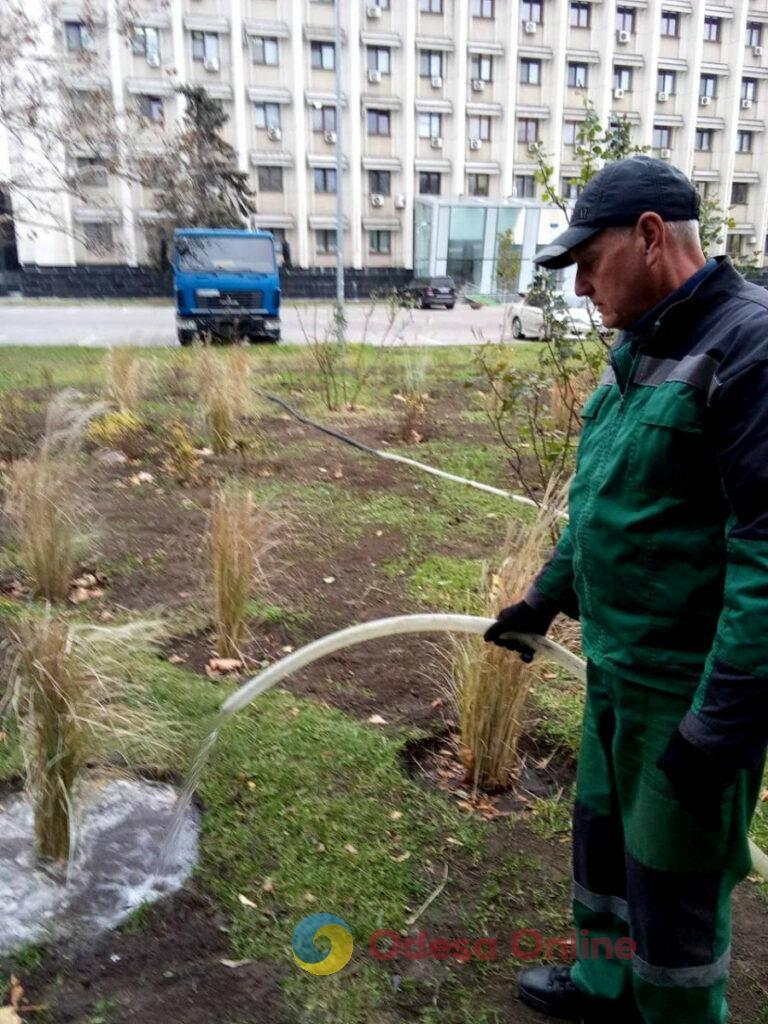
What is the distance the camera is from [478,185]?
4294 centimetres

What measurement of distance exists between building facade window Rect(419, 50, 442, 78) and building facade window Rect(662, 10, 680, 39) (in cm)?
1190

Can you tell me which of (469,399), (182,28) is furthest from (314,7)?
(469,399)

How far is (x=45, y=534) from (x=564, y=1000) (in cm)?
310

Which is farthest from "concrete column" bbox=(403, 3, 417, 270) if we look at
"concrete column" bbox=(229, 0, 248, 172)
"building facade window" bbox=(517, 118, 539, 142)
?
"concrete column" bbox=(229, 0, 248, 172)

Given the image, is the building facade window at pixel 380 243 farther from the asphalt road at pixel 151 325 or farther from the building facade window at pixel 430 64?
the asphalt road at pixel 151 325

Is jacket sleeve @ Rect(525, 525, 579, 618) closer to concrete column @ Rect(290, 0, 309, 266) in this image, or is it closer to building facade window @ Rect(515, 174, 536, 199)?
concrete column @ Rect(290, 0, 309, 266)

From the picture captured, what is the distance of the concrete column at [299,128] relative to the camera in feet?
127

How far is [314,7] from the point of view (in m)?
39.4

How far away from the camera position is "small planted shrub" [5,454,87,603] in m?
4.29

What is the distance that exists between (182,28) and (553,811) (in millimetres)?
41776

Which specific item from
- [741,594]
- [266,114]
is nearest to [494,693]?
[741,594]

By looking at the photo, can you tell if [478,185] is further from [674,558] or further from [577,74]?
[674,558]

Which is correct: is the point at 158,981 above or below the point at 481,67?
below

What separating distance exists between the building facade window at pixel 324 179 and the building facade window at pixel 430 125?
466cm
